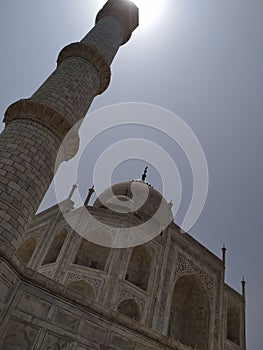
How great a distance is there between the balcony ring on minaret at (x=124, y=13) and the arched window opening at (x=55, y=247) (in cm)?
867

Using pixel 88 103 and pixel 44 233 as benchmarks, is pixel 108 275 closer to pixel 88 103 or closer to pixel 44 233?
pixel 44 233

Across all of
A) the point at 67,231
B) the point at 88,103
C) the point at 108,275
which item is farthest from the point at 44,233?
the point at 88,103

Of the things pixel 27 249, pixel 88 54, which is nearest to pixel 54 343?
pixel 88 54

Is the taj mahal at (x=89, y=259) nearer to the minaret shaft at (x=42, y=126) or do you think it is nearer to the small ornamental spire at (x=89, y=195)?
the minaret shaft at (x=42, y=126)

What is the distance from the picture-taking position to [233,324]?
17.5 meters

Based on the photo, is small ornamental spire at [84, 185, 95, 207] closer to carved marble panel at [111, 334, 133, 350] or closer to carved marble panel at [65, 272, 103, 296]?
carved marble panel at [65, 272, 103, 296]

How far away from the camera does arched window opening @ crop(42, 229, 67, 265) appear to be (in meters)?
13.8

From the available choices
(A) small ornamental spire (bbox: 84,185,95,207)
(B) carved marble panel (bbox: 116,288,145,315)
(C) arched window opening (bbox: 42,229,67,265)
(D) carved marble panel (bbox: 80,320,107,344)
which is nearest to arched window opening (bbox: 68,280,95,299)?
(B) carved marble panel (bbox: 116,288,145,315)

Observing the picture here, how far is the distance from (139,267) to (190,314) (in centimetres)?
433

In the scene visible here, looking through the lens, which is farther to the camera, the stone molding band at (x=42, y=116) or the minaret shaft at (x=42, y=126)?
the stone molding band at (x=42, y=116)

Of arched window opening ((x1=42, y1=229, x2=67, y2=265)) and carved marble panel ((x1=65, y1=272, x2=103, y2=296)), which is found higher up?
arched window opening ((x1=42, y1=229, x2=67, y2=265))

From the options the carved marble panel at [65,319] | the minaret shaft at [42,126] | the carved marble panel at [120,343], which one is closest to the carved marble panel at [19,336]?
the carved marble panel at [65,319]

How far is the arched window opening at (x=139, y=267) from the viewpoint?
45.3ft

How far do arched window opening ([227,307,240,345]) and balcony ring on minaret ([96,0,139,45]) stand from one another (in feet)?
50.4
